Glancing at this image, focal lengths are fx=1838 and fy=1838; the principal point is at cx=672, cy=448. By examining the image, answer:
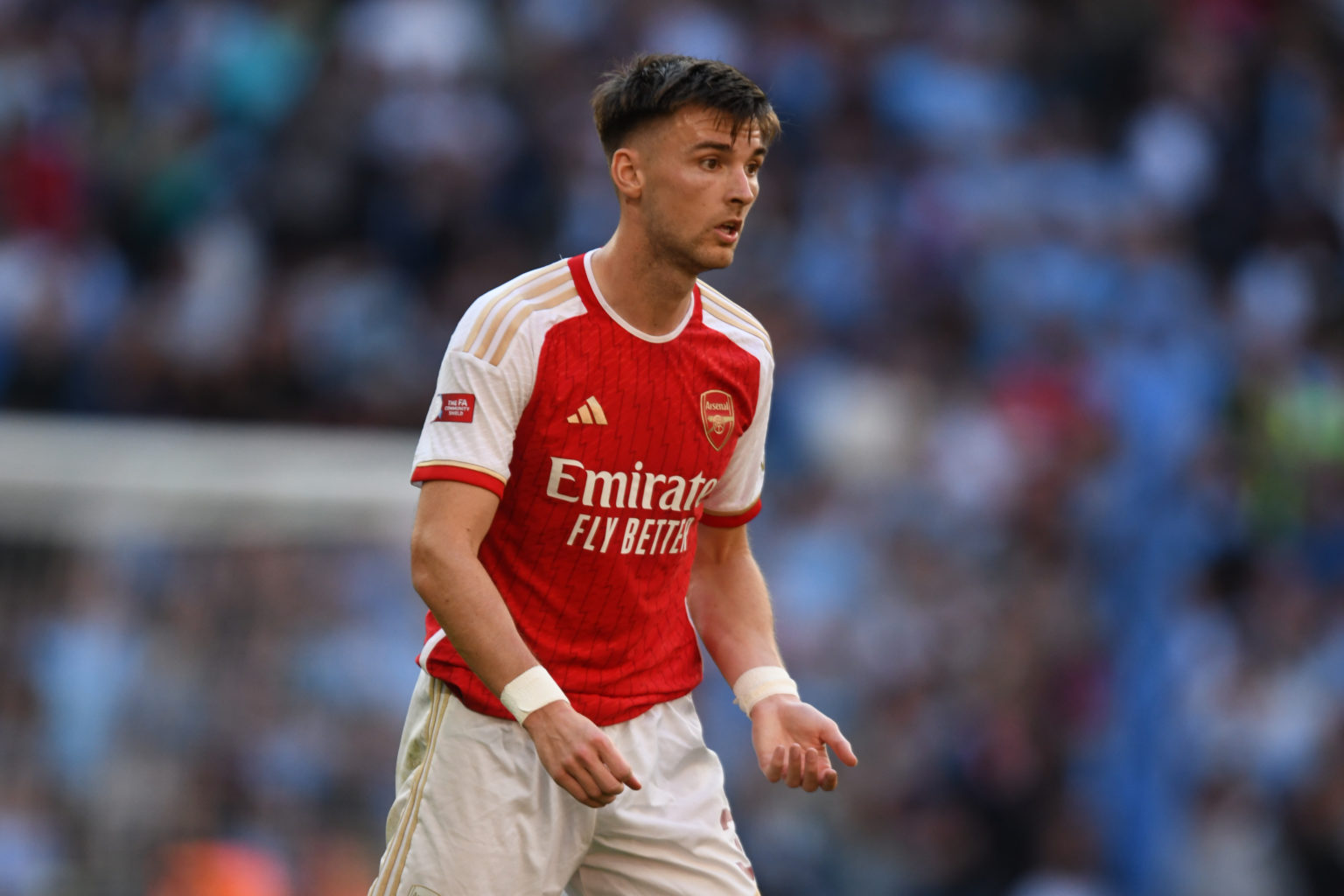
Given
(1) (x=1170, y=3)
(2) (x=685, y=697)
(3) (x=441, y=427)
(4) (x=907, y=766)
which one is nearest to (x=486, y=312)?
(3) (x=441, y=427)

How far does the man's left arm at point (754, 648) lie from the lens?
4215mm

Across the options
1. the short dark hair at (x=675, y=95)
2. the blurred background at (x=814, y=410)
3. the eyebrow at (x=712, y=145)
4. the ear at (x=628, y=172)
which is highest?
the short dark hair at (x=675, y=95)

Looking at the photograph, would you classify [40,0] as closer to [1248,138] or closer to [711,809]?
[1248,138]

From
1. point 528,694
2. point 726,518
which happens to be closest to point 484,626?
point 528,694

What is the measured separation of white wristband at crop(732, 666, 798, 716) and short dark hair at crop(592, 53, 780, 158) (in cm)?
128

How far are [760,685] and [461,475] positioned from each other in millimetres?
988

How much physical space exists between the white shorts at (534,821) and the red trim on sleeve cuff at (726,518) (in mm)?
504

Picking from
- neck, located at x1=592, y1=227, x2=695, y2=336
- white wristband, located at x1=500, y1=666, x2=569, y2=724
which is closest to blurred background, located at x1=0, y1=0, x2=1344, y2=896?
neck, located at x1=592, y1=227, x2=695, y2=336

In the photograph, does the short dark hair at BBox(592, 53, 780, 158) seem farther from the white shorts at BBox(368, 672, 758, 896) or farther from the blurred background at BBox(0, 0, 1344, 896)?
the blurred background at BBox(0, 0, 1344, 896)

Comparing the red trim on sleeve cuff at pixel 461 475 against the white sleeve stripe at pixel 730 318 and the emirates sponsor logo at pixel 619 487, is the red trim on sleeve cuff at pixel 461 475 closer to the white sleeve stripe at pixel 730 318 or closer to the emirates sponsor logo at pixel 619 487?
the emirates sponsor logo at pixel 619 487

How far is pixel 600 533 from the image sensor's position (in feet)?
13.8

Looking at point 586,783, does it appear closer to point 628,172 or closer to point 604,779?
point 604,779

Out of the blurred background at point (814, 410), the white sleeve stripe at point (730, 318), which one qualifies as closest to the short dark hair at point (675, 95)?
the white sleeve stripe at point (730, 318)

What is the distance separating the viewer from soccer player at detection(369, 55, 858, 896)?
157 inches
